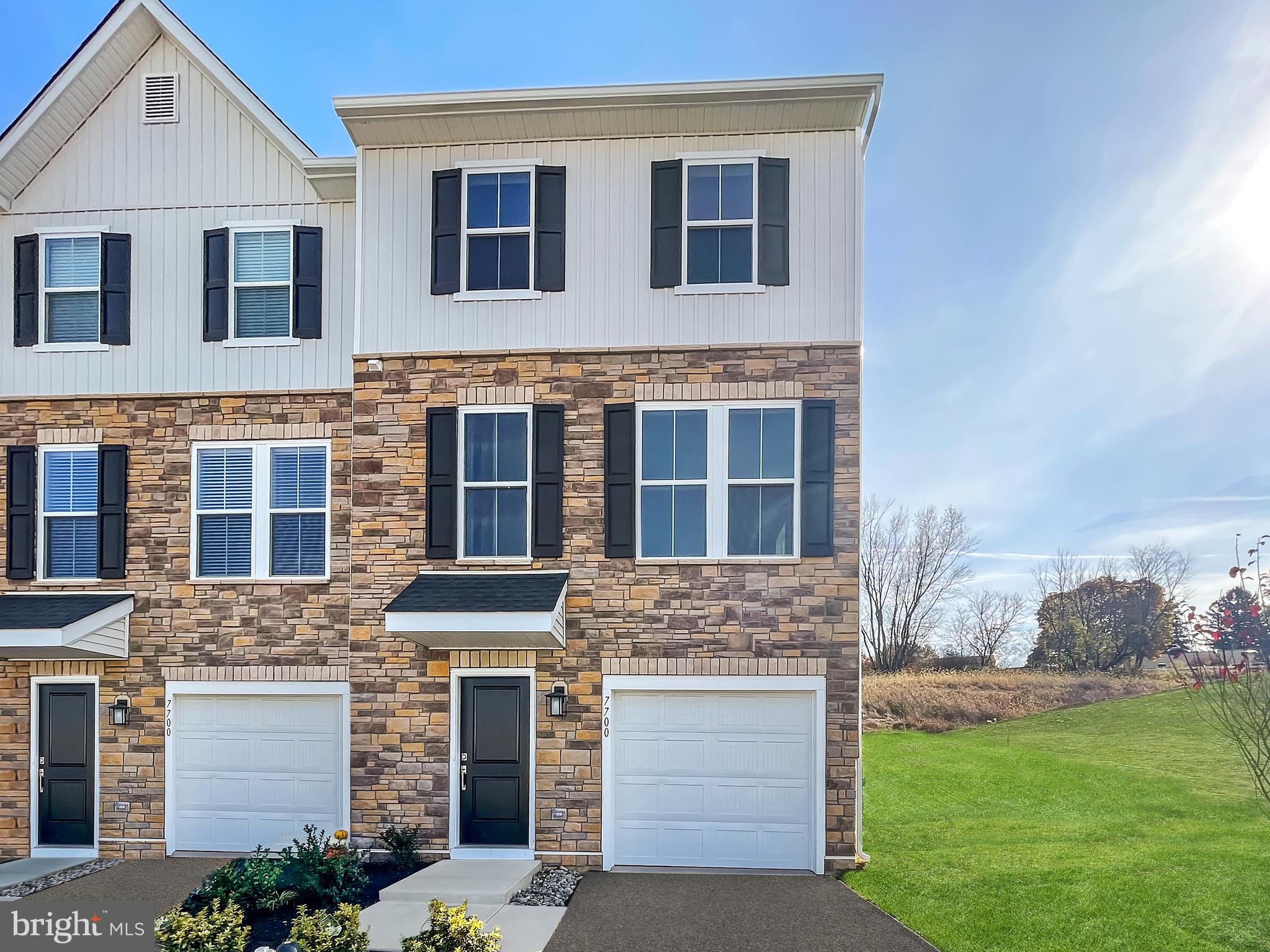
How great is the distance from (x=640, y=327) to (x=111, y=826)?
28.0ft

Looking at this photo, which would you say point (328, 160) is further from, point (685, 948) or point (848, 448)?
point (685, 948)

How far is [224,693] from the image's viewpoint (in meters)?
10.1

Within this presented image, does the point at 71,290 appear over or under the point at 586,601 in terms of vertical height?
over

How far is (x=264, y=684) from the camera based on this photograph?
1011 centimetres

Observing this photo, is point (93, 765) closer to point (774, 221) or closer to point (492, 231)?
point (492, 231)

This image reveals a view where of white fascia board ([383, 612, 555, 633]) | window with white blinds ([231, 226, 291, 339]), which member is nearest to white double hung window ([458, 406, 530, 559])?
white fascia board ([383, 612, 555, 633])

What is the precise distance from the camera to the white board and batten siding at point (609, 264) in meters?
9.40

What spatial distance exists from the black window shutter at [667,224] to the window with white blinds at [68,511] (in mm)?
7209

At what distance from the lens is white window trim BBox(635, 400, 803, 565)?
9297mm

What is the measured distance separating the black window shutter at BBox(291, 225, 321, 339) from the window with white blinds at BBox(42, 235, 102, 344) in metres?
2.50

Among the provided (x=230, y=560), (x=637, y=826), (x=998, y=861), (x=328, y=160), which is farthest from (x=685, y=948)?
(x=328, y=160)

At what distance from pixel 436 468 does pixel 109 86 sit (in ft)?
21.4

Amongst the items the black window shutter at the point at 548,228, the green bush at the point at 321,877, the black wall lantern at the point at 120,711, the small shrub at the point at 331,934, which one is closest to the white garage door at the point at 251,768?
the black wall lantern at the point at 120,711

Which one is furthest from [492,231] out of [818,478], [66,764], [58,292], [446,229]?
[66,764]
